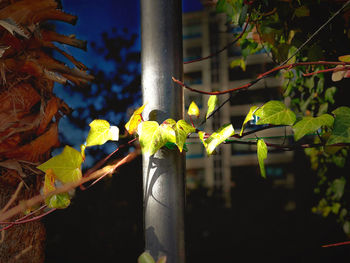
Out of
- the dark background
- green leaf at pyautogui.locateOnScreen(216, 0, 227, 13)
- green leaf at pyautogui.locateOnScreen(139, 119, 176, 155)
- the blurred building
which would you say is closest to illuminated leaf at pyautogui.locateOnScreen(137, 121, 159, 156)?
green leaf at pyautogui.locateOnScreen(139, 119, 176, 155)

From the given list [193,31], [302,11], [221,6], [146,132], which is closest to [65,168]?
[146,132]

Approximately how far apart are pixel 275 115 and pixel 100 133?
357 mm

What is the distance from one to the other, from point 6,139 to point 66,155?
0.21 m

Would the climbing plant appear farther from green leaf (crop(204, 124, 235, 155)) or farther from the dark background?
A: the dark background

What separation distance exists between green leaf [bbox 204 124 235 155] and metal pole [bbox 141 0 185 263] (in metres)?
0.06

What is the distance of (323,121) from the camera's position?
588mm

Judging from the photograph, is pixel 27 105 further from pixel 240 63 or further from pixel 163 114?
pixel 240 63

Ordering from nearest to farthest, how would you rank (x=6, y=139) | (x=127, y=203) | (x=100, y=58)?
(x=6, y=139) < (x=100, y=58) < (x=127, y=203)

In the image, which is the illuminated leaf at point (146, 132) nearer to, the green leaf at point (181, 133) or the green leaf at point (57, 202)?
the green leaf at point (181, 133)

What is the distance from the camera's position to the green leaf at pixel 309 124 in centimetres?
58

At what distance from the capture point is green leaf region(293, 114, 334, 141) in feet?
1.89

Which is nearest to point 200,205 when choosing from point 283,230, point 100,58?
point 283,230

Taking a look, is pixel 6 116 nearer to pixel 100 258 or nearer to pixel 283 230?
pixel 100 258

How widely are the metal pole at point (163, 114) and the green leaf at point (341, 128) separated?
0.95 feet
